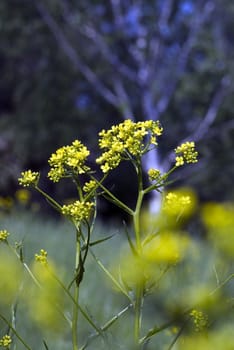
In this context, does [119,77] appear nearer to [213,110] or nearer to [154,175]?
[213,110]

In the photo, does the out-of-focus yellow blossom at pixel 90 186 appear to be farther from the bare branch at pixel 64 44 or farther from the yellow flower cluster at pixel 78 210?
the bare branch at pixel 64 44

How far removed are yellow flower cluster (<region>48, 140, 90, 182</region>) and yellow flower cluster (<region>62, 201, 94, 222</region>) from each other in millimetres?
77

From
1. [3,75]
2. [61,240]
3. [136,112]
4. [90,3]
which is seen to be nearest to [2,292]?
[61,240]

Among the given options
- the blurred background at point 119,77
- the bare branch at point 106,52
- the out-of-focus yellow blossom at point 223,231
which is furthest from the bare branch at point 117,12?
the out-of-focus yellow blossom at point 223,231

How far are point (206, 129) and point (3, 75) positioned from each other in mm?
6236

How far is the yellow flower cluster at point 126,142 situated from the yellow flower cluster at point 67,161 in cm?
3

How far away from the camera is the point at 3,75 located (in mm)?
18078

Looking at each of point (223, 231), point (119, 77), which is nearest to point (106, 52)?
point (119, 77)

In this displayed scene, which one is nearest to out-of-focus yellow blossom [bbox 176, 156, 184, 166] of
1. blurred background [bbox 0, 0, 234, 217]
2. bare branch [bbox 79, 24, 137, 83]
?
blurred background [bbox 0, 0, 234, 217]

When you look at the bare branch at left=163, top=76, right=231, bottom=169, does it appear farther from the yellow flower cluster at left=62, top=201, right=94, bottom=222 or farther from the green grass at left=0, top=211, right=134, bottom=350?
the yellow flower cluster at left=62, top=201, right=94, bottom=222

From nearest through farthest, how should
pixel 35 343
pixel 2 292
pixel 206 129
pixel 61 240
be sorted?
1. pixel 2 292
2. pixel 35 343
3. pixel 61 240
4. pixel 206 129

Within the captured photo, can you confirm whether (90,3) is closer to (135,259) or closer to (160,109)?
(160,109)

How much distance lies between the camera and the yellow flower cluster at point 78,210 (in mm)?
1080

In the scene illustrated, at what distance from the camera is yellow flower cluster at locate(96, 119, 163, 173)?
115 centimetres
